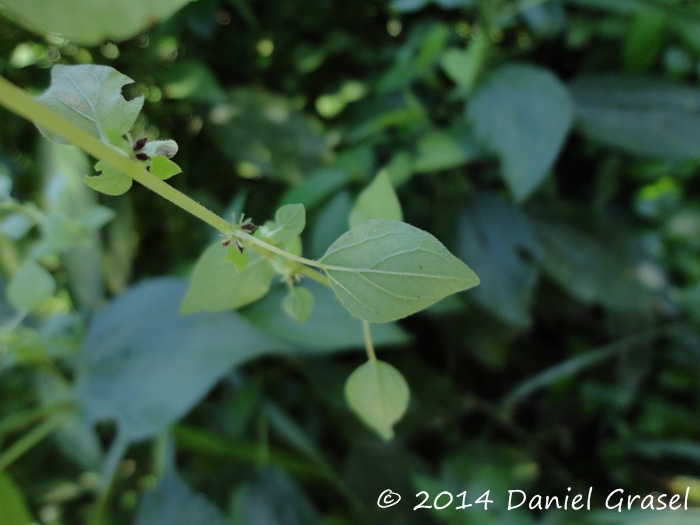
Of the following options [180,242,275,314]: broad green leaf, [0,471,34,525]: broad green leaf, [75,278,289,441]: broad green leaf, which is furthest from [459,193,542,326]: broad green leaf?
[0,471,34,525]: broad green leaf

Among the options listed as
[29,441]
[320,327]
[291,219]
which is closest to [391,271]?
[291,219]

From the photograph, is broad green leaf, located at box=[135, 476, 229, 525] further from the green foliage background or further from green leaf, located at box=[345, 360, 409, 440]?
green leaf, located at box=[345, 360, 409, 440]

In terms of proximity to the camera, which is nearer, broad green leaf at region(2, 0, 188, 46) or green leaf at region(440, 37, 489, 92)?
broad green leaf at region(2, 0, 188, 46)

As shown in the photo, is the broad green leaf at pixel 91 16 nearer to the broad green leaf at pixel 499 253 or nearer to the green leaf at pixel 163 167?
the green leaf at pixel 163 167

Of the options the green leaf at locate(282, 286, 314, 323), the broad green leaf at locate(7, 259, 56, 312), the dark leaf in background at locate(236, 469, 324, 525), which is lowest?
the dark leaf in background at locate(236, 469, 324, 525)

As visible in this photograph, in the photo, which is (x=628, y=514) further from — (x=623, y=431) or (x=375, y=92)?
(x=375, y=92)

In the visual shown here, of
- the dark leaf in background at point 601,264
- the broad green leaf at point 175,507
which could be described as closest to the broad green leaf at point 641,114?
the dark leaf in background at point 601,264
